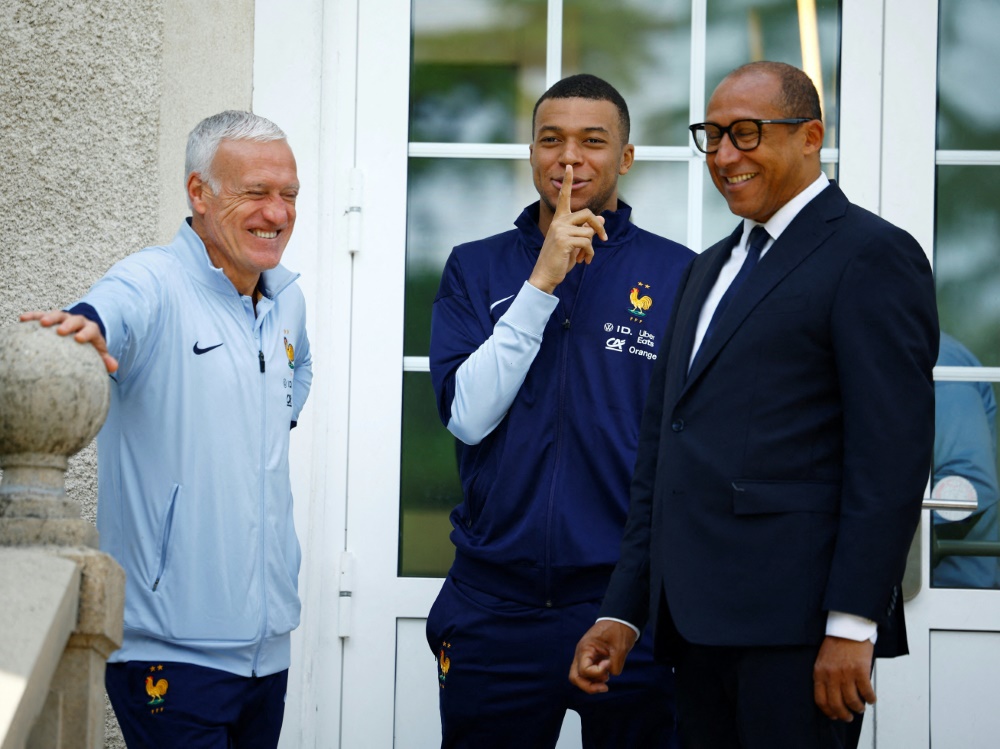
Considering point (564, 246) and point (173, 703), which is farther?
point (564, 246)

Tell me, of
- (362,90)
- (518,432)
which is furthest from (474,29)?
(518,432)

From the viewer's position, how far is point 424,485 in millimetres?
3746

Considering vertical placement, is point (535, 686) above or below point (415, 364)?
below

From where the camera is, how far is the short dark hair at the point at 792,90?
235 cm

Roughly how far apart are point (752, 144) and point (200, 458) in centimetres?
125

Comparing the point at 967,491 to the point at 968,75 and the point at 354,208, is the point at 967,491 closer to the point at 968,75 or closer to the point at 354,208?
the point at 968,75

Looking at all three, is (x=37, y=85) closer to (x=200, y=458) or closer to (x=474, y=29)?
(x=474, y=29)

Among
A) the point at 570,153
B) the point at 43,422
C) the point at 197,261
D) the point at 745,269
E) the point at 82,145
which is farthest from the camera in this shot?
the point at 82,145

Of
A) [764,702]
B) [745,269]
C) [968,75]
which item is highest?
[968,75]

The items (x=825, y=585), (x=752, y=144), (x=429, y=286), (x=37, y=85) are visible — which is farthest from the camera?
(x=429, y=286)

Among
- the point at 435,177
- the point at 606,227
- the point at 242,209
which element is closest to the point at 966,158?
the point at 606,227

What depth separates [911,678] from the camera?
3566 millimetres

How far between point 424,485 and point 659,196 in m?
1.13

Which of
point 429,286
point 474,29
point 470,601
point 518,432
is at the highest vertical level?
point 474,29
